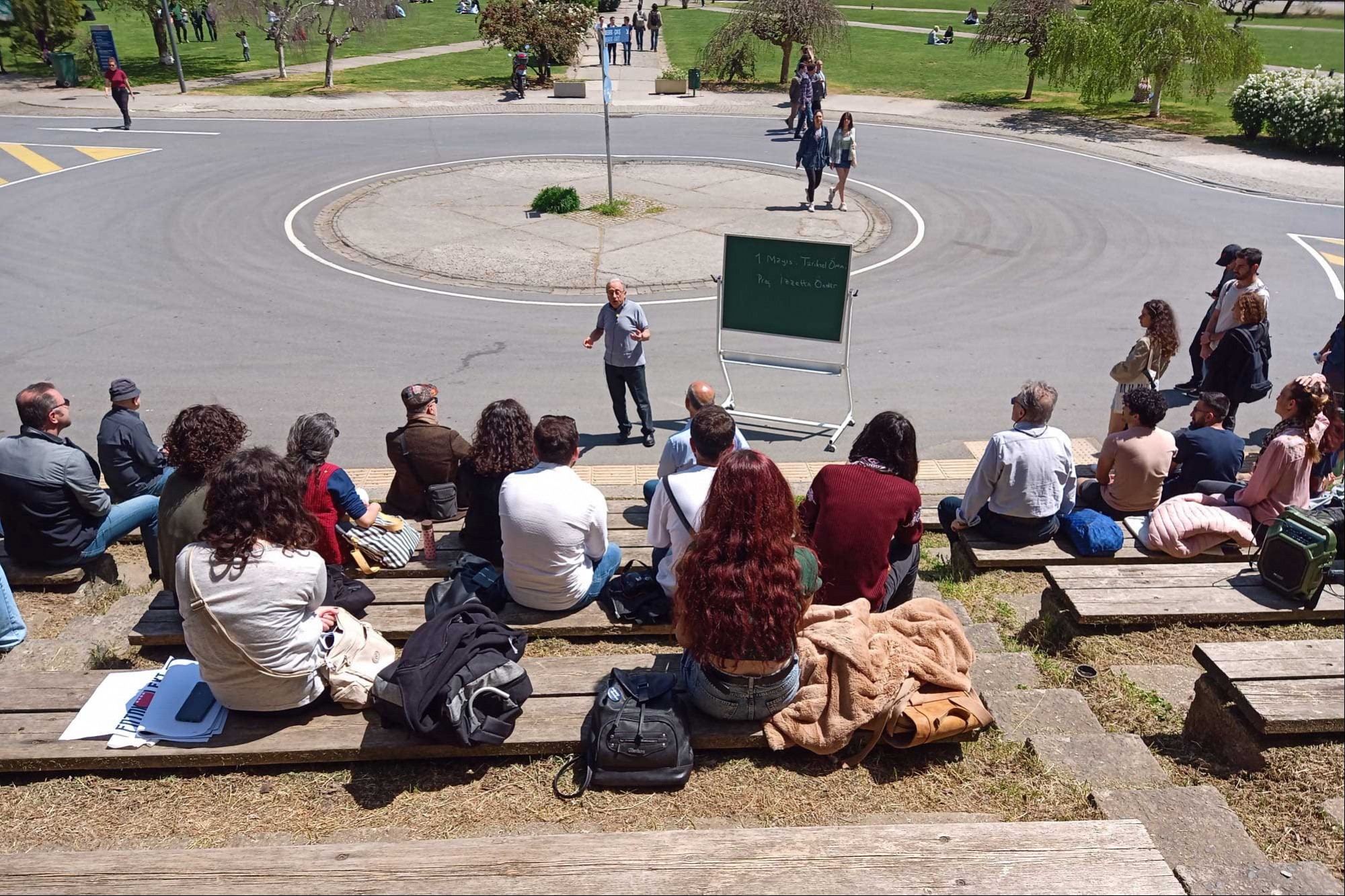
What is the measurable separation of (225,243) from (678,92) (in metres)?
21.4

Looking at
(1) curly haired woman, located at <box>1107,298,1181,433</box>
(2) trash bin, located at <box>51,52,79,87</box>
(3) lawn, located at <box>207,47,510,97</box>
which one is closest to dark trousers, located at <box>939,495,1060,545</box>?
(1) curly haired woman, located at <box>1107,298,1181,433</box>

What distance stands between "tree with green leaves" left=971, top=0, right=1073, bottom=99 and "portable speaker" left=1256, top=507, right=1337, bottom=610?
1124 inches

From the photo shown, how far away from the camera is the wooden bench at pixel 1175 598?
213 inches

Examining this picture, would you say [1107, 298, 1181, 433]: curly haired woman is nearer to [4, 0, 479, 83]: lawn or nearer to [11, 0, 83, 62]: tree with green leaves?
[4, 0, 479, 83]: lawn

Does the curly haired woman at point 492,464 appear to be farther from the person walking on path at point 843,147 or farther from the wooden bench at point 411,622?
the person walking on path at point 843,147

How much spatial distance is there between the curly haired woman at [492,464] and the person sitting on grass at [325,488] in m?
0.62

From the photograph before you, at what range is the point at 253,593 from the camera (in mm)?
4168

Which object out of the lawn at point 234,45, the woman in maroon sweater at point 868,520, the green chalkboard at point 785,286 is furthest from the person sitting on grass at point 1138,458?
the lawn at point 234,45

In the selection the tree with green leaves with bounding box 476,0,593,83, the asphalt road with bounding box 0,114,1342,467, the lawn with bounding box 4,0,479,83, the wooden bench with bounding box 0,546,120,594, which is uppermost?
the tree with green leaves with bounding box 476,0,593,83

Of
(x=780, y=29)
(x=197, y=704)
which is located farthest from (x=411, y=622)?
(x=780, y=29)

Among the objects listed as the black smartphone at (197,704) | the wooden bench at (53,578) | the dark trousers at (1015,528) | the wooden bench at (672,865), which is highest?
the wooden bench at (672,865)

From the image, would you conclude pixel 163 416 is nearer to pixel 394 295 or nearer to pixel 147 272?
pixel 394 295

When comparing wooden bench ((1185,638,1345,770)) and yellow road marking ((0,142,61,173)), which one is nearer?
wooden bench ((1185,638,1345,770))

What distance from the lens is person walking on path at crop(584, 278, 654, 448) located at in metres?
9.95
